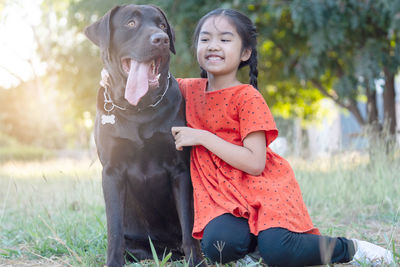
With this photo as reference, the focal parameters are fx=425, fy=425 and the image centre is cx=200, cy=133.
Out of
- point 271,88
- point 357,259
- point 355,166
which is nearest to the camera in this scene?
point 357,259

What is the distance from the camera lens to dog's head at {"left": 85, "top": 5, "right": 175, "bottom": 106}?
221 cm

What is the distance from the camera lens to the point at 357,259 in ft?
7.04

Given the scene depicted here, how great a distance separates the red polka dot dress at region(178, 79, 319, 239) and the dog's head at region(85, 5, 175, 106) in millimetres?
325

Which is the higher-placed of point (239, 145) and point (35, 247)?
point (239, 145)

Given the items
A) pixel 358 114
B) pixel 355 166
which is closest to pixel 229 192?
pixel 355 166

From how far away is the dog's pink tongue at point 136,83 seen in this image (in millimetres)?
2145

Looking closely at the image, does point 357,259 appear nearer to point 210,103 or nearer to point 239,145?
point 239,145

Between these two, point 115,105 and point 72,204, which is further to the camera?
point 72,204

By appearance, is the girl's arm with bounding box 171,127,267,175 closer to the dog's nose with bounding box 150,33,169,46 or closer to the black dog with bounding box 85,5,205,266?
the black dog with bounding box 85,5,205,266

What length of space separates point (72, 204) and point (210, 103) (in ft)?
8.13

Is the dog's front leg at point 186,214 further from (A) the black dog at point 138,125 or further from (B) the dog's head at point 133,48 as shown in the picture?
(B) the dog's head at point 133,48

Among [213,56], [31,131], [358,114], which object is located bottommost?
[31,131]

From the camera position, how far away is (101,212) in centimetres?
441

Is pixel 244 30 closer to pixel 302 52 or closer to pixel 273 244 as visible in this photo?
pixel 273 244
